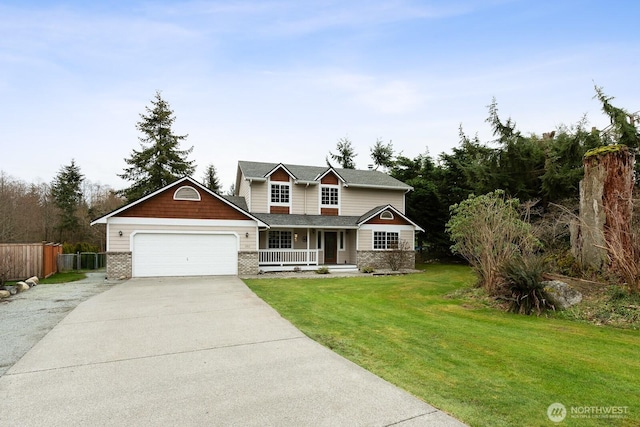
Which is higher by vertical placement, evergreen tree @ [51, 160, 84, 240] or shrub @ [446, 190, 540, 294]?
evergreen tree @ [51, 160, 84, 240]

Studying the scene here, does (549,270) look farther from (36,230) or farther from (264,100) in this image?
(36,230)

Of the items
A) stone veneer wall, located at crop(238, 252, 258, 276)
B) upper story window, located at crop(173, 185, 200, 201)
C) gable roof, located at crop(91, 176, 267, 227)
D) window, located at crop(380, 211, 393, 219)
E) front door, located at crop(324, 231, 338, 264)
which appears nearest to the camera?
gable roof, located at crop(91, 176, 267, 227)

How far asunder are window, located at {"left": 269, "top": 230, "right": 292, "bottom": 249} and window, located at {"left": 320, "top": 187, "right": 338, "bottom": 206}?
3206 millimetres

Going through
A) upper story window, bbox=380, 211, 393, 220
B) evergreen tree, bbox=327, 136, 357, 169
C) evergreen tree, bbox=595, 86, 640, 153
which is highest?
evergreen tree, bbox=327, 136, 357, 169

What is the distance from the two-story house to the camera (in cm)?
1619

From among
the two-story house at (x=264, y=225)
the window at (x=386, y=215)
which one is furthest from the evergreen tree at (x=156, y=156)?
the window at (x=386, y=215)

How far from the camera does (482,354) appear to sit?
17.3 feet

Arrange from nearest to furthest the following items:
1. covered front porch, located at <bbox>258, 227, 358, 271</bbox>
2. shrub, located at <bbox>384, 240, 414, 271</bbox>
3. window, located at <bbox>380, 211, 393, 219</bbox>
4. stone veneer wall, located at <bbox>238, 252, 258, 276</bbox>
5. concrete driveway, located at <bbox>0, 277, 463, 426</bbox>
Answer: concrete driveway, located at <bbox>0, 277, 463, 426</bbox> → stone veneer wall, located at <bbox>238, 252, 258, 276</bbox> → covered front porch, located at <bbox>258, 227, 358, 271</bbox> → shrub, located at <bbox>384, 240, 414, 271</bbox> → window, located at <bbox>380, 211, 393, 219</bbox>

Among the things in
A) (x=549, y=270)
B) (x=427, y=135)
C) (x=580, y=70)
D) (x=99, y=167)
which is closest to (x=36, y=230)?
(x=99, y=167)

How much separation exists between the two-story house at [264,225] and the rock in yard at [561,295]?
11.8 m

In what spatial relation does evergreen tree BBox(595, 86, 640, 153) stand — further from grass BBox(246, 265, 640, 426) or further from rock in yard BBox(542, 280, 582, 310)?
grass BBox(246, 265, 640, 426)

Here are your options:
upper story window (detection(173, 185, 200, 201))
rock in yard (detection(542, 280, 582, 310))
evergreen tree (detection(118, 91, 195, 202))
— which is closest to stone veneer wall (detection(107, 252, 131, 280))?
upper story window (detection(173, 185, 200, 201))

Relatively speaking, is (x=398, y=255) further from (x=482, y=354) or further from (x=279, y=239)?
(x=482, y=354)

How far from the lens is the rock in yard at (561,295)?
8664 mm
